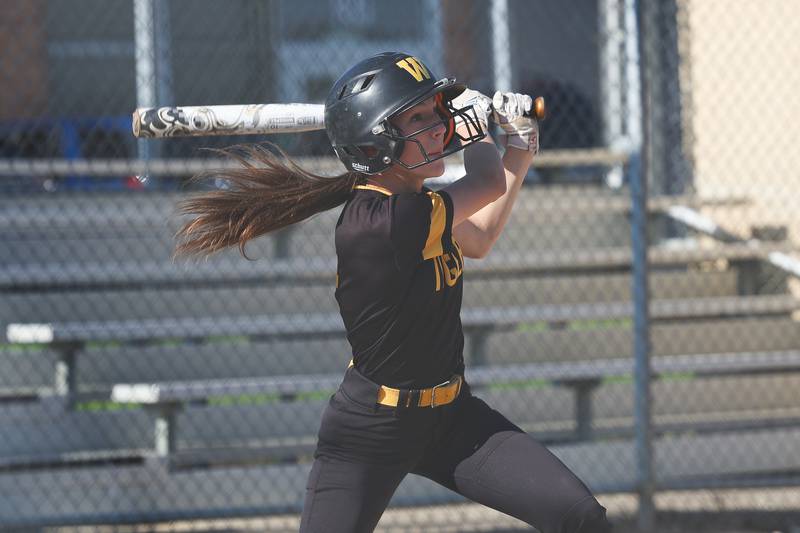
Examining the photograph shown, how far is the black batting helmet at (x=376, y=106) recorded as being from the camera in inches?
108

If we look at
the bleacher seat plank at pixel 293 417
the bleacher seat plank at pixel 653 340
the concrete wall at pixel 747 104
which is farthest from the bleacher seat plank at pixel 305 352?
the concrete wall at pixel 747 104

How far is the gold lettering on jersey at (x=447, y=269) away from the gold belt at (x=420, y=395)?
0.29 meters

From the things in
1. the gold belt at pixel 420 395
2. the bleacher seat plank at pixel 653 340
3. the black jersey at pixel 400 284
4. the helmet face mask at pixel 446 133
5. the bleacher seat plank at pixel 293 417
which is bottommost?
the bleacher seat plank at pixel 293 417

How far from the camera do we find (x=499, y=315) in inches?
216

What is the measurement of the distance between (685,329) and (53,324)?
3644 millimetres

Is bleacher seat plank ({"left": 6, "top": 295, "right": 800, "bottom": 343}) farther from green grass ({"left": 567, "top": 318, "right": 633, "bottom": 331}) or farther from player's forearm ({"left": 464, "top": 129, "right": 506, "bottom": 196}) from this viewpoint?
player's forearm ({"left": 464, "top": 129, "right": 506, "bottom": 196})

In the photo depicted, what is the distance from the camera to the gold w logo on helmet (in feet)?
9.19

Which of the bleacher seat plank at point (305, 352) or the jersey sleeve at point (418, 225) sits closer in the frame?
the jersey sleeve at point (418, 225)

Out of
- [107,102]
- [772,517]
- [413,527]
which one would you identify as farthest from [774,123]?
[107,102]

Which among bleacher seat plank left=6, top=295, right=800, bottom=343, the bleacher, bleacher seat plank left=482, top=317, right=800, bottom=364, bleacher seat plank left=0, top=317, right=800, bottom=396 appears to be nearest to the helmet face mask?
the bleacher

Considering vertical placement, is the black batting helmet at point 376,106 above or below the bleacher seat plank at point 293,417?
above

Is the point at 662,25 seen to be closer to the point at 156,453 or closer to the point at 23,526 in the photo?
the point at 156,453

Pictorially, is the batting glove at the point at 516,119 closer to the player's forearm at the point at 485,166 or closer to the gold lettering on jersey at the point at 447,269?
the player's forearm at the point at 485,166

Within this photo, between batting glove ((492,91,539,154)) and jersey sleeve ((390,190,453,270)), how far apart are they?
1.00 ft
